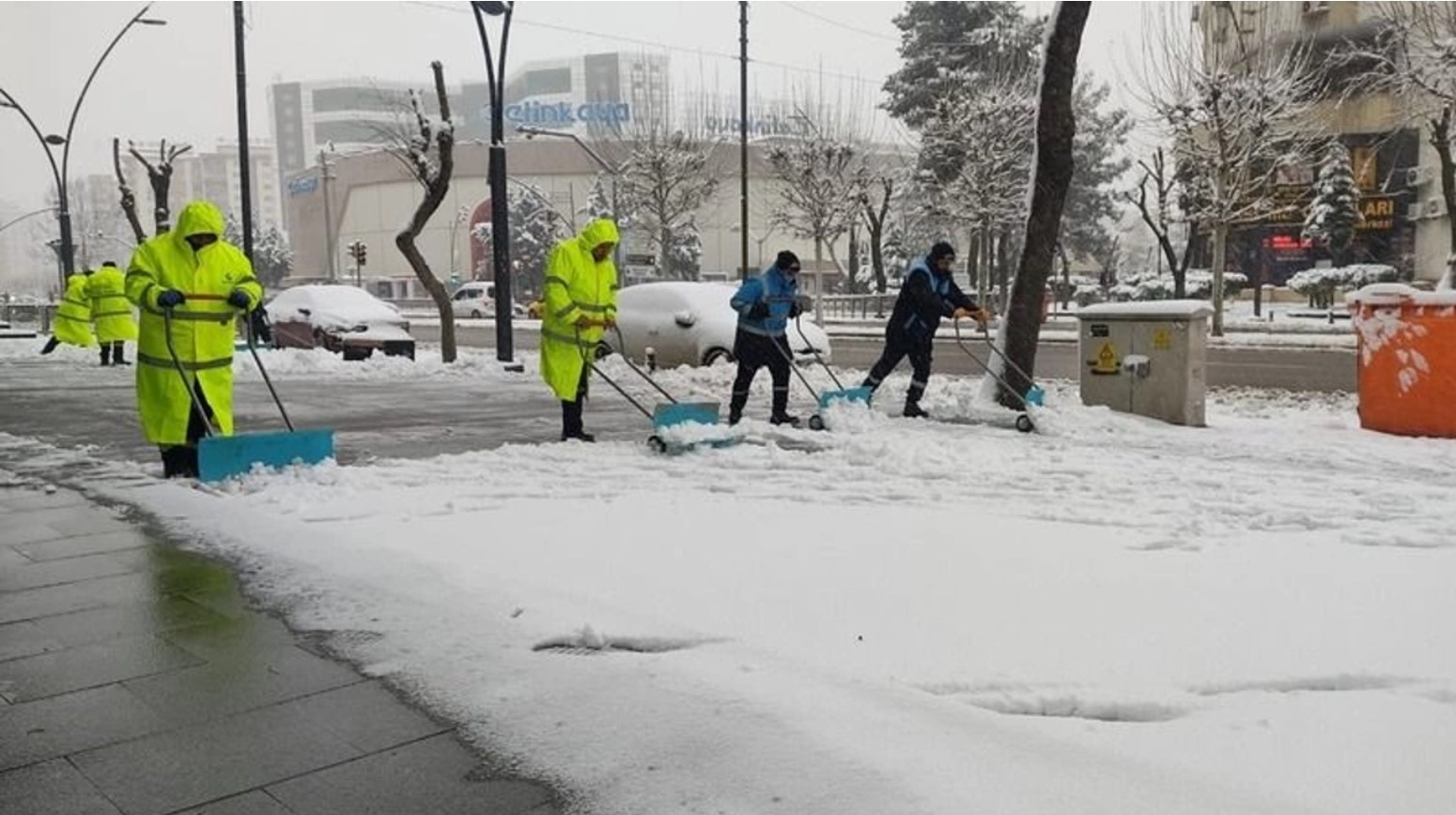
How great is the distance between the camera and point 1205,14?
1379 inches

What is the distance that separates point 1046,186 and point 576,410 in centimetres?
480

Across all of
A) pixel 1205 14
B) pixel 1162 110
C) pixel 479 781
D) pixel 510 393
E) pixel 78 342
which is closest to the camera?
pixel 479 781

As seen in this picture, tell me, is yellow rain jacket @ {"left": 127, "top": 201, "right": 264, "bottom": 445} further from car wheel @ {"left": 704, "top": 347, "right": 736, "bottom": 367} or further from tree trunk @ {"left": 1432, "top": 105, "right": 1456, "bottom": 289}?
tree trunk @ {"left": 1432, "top": 105, "right": 1456, "bottom": 289}

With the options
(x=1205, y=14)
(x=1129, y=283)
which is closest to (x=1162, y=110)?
(x=1205, y=14)

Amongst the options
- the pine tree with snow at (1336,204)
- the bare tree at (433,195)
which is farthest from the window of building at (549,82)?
the bare tree at (433,195)

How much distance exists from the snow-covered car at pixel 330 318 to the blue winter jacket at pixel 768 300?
10.7m

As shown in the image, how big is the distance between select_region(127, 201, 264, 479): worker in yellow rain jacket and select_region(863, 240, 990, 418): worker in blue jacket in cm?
518

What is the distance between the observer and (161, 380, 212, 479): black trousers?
6969 millimetres

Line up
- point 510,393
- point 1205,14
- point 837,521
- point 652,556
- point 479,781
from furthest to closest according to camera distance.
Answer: point 1205,14
point 510,393
point 837,521
point 652,556
point 479,781

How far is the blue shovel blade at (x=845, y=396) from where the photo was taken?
372 inches

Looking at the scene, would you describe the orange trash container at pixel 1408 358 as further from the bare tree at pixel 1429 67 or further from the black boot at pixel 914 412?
the bare tree at pixel 1429 67

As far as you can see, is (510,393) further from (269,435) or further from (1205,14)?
(1205,14)

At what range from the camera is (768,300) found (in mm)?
9195

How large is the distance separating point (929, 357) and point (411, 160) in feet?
42.2
